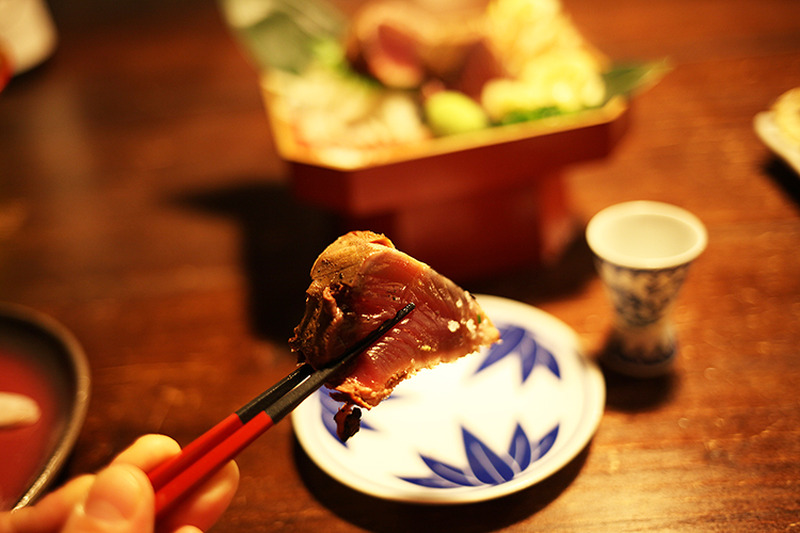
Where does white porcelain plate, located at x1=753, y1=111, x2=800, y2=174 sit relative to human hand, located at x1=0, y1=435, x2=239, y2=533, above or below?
below

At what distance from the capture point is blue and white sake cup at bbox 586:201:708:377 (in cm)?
117

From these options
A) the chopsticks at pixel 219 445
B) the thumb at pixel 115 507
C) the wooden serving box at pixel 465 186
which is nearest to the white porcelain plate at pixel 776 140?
Result: the wooden serving box at pixel 465 186

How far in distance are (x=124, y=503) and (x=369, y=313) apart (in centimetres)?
36

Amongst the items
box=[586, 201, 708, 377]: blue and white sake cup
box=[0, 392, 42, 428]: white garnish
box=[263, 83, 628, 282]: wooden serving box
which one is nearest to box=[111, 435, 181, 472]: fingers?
box=[0, 392, 42, 428]: white garnish

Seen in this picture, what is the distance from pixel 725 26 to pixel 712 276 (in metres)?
1.52

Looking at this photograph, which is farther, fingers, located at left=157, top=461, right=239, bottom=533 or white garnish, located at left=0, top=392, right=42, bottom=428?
white garnish, located at left=0, top=392, right=42, bottom=428

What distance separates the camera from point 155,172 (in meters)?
2.17

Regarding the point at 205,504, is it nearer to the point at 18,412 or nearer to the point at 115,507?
the point at 115,507

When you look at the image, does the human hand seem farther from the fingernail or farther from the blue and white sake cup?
the blue and white sake cup

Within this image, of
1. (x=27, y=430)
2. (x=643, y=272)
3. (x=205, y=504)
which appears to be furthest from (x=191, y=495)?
(x=643, y=272)

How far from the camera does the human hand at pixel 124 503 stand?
28.1 inches

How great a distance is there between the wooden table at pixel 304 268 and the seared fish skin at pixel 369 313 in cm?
26

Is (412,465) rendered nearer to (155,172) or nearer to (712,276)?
(712,276)

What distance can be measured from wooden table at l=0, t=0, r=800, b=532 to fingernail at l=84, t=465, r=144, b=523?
15.5 inches
